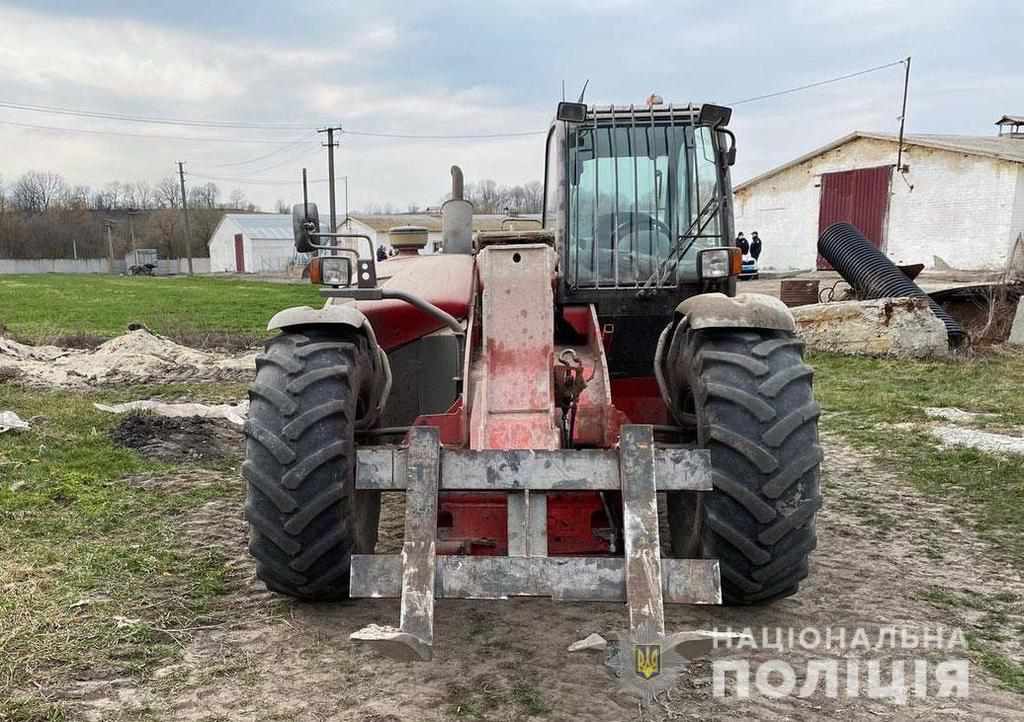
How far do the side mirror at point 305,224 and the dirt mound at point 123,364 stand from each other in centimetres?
712

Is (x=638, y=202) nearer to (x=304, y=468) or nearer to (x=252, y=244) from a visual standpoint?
(x=304, y=468)

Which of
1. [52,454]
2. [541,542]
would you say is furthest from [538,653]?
[52,454]

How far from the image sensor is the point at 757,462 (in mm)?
3447

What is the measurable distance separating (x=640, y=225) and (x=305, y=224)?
190 centimetres

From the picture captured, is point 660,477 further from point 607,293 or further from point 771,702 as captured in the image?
point 607,293

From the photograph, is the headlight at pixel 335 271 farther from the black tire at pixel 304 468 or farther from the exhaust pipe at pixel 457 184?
the exhaust pipe at pixel 457 184

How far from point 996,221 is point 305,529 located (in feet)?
79.4

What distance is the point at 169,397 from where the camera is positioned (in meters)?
10.1

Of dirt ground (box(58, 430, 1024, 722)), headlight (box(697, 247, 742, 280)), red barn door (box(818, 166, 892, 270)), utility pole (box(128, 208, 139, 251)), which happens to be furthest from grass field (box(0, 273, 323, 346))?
utility pole (box(128, 208, 139, 251))

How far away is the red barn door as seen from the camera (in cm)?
2614

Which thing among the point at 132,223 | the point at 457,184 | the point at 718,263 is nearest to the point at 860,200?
the point at 457,184

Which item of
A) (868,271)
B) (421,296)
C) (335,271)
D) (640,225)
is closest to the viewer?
(335,271)

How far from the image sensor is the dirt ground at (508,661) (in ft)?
10.7

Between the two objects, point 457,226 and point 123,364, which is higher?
point 457,226
